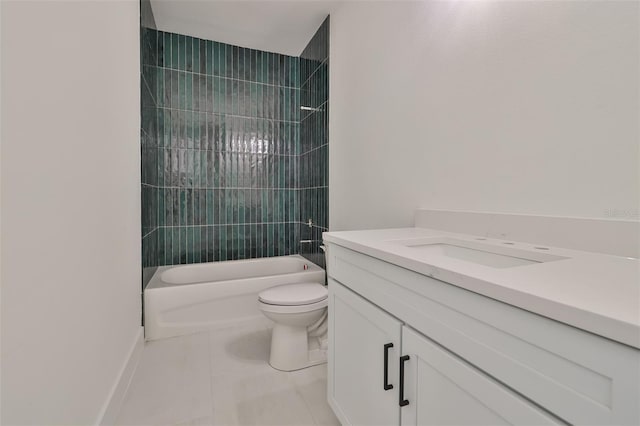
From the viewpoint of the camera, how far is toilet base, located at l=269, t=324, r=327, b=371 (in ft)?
5.76

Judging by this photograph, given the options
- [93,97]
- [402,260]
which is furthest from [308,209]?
[402,260]

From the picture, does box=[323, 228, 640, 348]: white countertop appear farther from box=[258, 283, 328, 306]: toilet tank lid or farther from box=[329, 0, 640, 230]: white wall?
box=[258, 283, 328, 306]: toilet tank lid

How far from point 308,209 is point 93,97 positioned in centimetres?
205

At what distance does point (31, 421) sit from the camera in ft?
2.47

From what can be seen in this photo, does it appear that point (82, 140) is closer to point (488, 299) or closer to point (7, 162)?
point (7, 162)

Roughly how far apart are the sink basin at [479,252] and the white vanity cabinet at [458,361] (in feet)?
0.57

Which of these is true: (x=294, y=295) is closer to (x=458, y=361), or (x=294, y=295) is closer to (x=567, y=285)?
(x=458, y=361)

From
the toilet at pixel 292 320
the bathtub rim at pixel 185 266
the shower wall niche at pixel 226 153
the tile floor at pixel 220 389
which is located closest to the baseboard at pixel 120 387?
the tile floor at pixel 220 389

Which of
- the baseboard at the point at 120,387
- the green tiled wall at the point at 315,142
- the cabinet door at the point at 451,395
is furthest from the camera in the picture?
the green tiled wall at the point at 315,142

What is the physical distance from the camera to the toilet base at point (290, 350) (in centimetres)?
175

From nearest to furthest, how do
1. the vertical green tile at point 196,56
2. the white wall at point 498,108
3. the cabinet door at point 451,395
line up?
the cabinet door at point 451,395 → the white wall at point 498,108 → the vertical green tile at point 196,56

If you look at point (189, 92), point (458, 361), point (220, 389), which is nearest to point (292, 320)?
point (220, 389)

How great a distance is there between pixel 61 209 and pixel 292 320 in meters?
1.20

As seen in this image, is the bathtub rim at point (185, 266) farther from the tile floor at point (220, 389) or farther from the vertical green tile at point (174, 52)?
the vertical green tile at point (174, 52)
